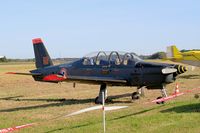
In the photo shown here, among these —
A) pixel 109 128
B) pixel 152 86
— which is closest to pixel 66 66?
pixel 152 86

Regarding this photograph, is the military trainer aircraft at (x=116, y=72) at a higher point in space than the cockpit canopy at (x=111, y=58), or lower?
lower

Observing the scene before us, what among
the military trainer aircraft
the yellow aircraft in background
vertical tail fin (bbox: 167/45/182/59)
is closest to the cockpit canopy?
the military trainer aircraft

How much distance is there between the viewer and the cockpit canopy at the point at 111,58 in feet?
45.0

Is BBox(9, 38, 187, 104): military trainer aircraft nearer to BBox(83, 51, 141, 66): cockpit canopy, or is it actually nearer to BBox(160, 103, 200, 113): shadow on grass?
BBox(83, 51, 141, 66): cockpit canopy

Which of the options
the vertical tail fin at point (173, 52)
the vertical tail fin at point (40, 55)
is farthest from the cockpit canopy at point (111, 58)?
the vertical tail fin at point (173, 52)

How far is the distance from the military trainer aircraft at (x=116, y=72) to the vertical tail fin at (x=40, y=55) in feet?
5.32

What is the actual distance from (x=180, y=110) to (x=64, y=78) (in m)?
4.90

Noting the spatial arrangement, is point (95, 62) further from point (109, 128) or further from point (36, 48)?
point (109, 128)

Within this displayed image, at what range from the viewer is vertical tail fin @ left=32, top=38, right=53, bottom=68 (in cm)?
1686

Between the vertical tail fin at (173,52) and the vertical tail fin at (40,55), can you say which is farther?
the vertical tail fin at (173,52)

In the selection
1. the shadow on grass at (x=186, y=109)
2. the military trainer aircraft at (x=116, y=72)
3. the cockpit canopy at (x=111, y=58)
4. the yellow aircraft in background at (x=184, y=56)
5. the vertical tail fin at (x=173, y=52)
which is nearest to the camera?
the shadow on grass at (x=186, y=109)

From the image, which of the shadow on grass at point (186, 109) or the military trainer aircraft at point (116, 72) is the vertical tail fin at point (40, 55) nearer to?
the military trainer aircraft at point (116, 72)

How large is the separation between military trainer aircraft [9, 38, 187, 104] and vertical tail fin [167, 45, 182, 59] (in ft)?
73.8

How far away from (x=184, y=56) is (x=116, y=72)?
2340 cm
